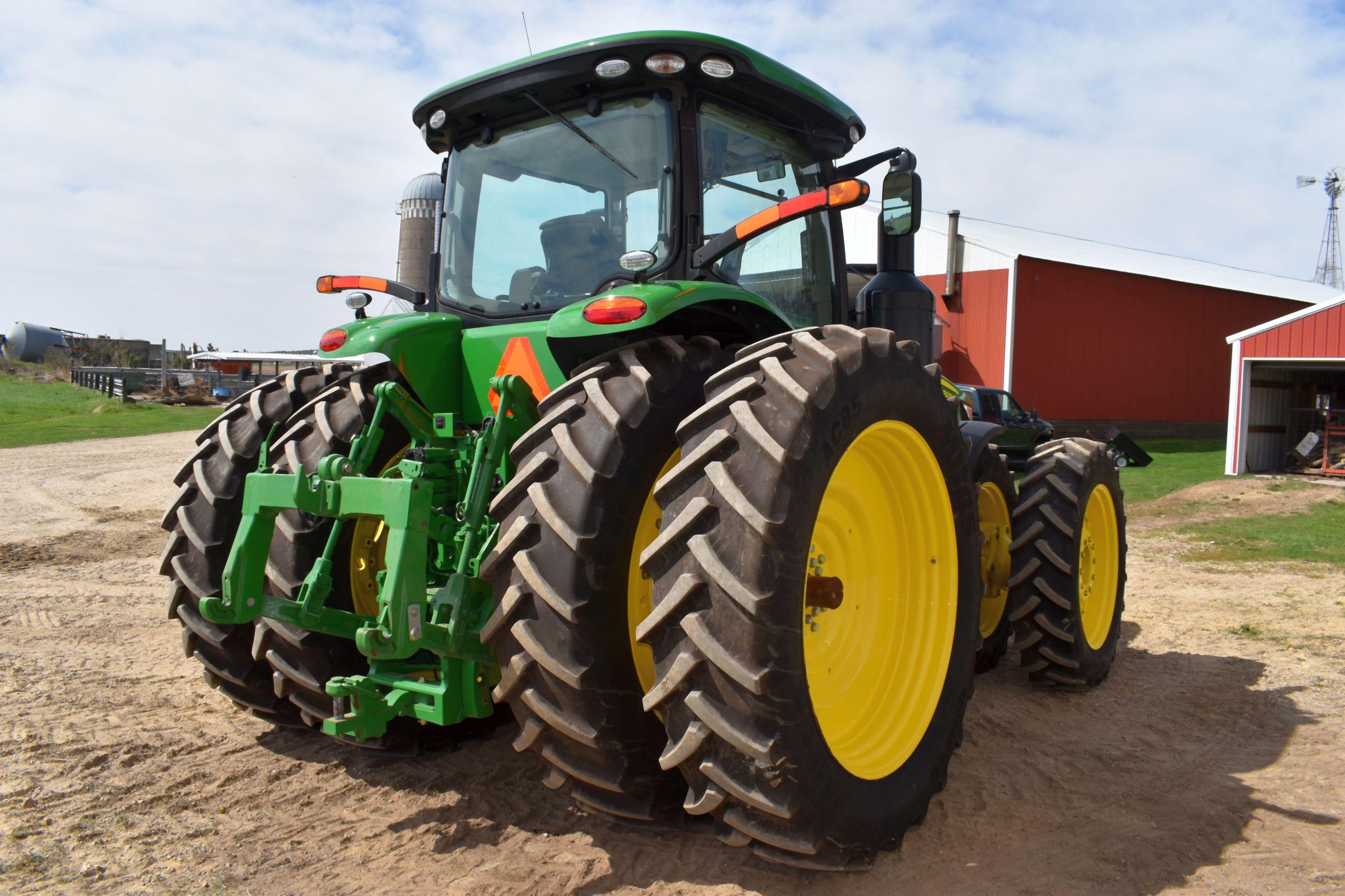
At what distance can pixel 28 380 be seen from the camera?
34.2 metres

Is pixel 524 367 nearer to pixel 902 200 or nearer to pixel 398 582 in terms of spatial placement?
pixel 398 582

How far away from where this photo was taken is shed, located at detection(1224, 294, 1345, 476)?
1547cm

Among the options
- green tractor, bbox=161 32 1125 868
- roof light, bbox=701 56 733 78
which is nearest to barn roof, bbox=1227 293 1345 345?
green tractor, bbox=161 32 1125 868

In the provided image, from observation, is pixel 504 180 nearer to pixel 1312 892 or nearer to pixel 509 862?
pixel 509 862

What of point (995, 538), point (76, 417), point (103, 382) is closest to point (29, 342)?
point (103, 382)

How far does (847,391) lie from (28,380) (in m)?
40.5

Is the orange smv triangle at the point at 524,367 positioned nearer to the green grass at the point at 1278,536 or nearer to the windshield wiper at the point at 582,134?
the windshield wiper at the point at 582,134

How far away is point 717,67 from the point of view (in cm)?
299

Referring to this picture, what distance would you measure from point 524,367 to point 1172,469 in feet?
55.3

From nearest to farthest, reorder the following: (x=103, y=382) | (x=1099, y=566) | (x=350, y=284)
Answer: (x=350, y=284) < (x=1099, y=566) < (x=103, y=382)

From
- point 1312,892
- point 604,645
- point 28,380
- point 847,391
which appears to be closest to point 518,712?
point 604,645

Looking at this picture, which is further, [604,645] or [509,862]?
[509,862]

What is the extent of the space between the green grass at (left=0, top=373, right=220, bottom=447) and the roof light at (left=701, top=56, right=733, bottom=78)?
58.2 ft

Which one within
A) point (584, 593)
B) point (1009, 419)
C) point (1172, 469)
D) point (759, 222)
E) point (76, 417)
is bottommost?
point (1172, 469)
